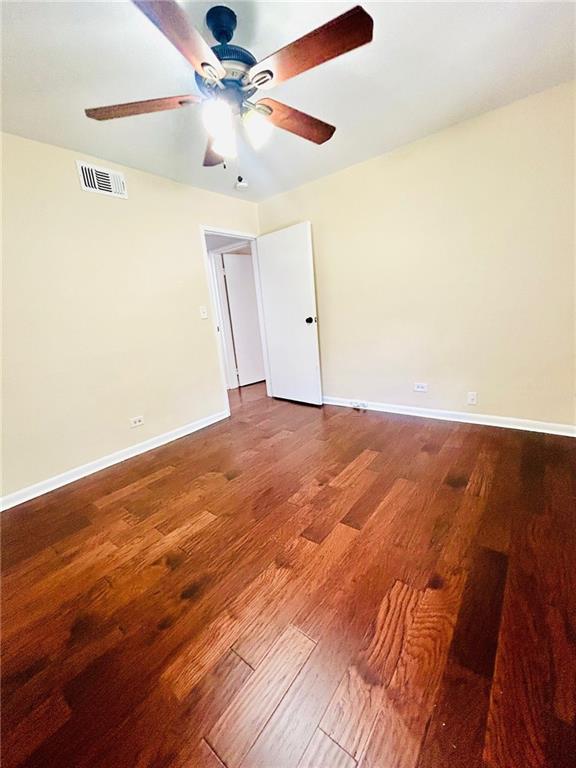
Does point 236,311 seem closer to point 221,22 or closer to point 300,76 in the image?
point 300,76

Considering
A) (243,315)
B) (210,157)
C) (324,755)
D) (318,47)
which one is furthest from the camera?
(243,315)

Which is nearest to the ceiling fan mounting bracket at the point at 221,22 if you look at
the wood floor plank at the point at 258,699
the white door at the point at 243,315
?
the wood floor plank at the point at 258,699

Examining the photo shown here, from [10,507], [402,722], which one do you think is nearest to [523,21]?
[402,722]

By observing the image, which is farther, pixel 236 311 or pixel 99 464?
pixel 236 311

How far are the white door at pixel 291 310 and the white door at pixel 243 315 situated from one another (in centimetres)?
107

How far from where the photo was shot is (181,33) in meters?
0.99

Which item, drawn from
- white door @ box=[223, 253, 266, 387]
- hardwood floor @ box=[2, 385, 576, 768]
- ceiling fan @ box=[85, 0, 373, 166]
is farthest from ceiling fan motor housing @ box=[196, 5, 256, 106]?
white door @ box=[223, 253, 266, 387]

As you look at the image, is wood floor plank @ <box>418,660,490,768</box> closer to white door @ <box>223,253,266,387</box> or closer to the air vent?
the air vent

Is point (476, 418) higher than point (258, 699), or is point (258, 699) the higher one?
point (476, 418)

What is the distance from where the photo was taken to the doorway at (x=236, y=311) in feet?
14.7

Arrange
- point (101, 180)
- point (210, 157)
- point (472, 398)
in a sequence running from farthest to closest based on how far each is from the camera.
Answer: point (472, 398), point (101, 180), point (210, 157)

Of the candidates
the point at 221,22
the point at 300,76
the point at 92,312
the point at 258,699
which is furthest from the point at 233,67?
the point at 258,699

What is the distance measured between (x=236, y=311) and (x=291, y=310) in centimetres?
153

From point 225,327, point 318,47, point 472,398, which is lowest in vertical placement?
point 472,398
